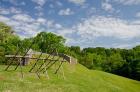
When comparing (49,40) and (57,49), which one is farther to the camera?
(49,40)

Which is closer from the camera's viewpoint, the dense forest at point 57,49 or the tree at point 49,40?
the dense forest at point 57,49

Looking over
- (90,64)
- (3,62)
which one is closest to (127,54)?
(90,64)

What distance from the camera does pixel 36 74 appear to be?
138ft

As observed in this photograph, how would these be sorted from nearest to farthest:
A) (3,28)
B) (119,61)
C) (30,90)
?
(30,90) → (3,28) → (119,61)

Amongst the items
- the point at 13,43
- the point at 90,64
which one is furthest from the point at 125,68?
the point at 13,43

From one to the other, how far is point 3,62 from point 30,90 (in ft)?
135

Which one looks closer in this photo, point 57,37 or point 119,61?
point 57,37

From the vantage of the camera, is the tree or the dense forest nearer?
the dense forest

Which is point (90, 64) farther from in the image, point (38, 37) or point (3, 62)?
point (3, 62)

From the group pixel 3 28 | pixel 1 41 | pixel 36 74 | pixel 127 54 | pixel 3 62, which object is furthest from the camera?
pixel 127 54

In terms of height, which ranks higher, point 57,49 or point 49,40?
point 49,40

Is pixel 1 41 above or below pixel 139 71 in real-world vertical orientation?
above

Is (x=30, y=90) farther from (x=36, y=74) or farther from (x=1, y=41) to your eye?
(x=1, y=41)

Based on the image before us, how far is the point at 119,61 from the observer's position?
16025 cm
